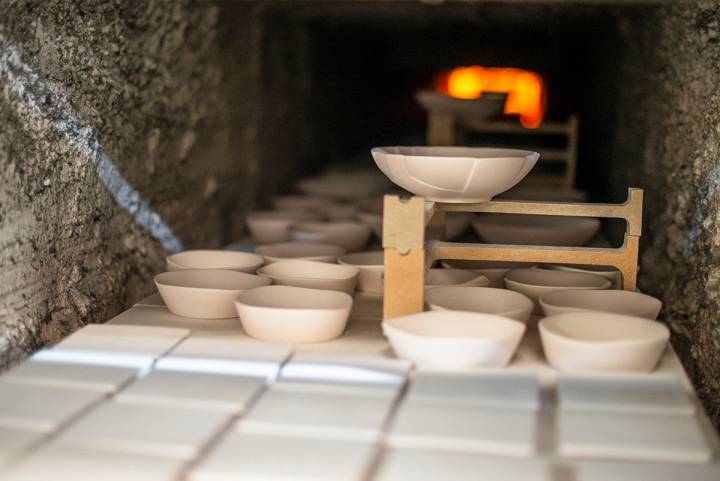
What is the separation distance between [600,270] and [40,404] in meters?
1.85

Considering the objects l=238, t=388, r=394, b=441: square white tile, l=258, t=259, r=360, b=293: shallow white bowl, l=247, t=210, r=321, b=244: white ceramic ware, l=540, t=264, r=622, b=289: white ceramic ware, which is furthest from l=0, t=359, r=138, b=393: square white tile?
l=247, t=210, r=321, b=244: white ceramic ware

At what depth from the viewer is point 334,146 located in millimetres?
5930

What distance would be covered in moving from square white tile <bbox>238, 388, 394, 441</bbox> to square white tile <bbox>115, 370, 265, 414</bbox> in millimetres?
44

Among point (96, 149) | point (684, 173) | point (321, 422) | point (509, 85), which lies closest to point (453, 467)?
point (321, 422)

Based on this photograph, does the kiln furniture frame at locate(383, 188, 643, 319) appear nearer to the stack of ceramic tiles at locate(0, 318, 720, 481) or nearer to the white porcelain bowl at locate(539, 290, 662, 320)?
the white porcelain bowl at locate(539, 290, 662, 320)

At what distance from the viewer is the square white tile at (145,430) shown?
1.42m

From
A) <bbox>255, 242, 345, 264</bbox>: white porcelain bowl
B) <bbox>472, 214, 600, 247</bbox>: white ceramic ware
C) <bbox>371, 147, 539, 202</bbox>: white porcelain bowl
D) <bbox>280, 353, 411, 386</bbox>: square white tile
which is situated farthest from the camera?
<bbox>472, 214, 600, 247</bbox>: white ceramic ware

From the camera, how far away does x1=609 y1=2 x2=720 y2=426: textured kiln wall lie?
2436 millimetres

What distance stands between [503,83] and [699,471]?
18.8 feet

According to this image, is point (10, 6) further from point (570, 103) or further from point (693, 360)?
point (570, 103)

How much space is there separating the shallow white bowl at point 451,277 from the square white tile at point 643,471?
1.03m

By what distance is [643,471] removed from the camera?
1.38 meters

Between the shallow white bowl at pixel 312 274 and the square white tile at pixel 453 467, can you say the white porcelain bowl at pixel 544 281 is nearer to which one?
the shallow white bowl at pixel 312 274

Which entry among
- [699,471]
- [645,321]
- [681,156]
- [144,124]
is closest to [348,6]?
[144,124]
